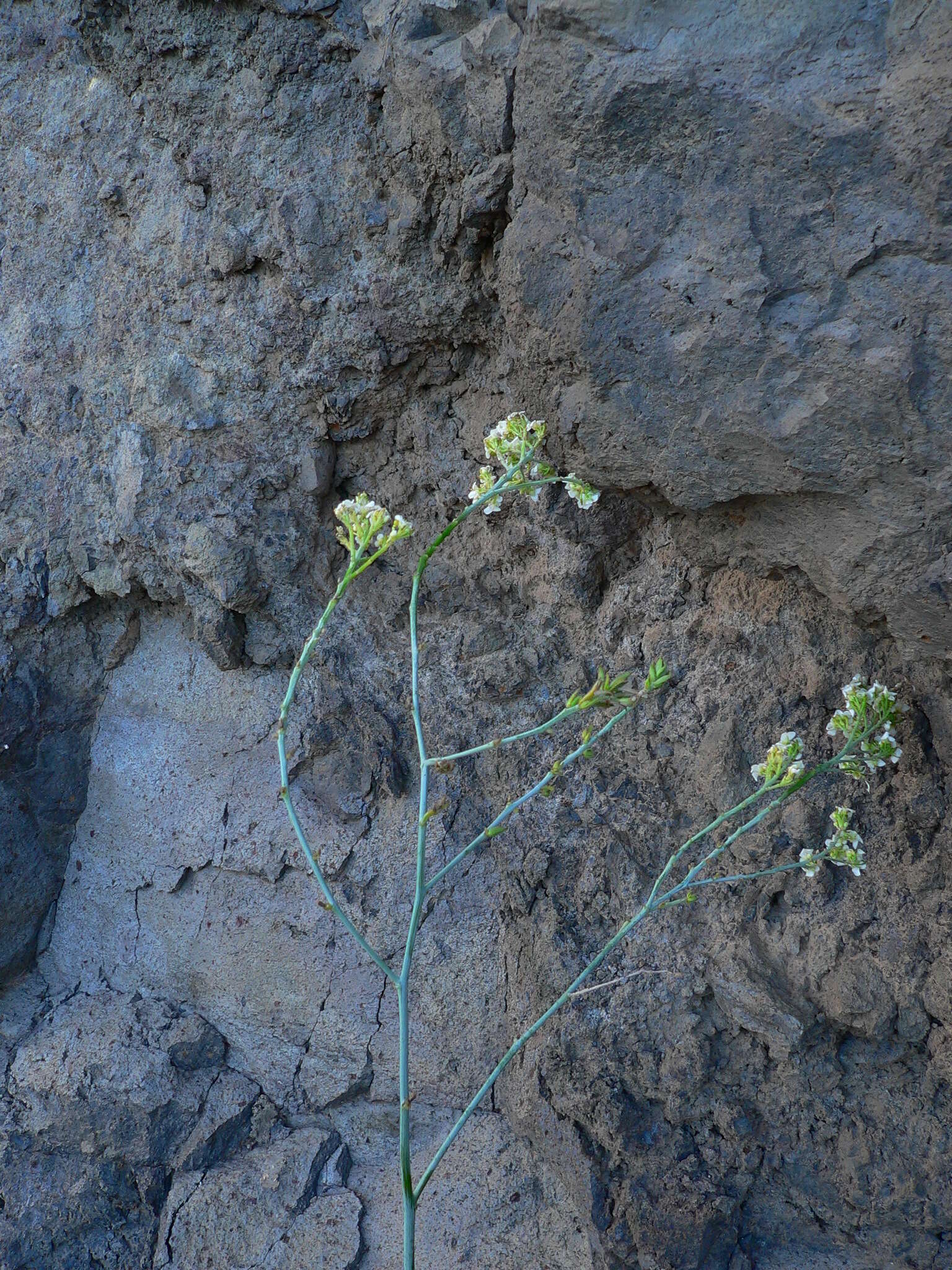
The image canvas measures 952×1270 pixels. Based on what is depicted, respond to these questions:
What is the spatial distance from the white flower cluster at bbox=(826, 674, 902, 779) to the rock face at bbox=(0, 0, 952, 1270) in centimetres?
10

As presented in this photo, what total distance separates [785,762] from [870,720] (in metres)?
0.15

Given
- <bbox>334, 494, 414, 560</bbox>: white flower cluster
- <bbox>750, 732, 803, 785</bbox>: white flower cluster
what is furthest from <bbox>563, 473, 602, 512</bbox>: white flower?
<bbox>750, 732, 803, 785</bbox>: white flower cluster

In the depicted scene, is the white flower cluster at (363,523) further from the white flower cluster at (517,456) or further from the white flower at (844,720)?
the white flower at (844,720)

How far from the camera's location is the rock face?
1258 millimetres

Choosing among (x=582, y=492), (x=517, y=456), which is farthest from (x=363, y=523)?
(x=582, y=492)

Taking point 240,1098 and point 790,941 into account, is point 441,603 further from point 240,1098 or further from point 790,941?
point 240,1098

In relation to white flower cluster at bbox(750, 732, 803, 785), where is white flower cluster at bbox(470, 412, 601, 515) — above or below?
above

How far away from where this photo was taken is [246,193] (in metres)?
1.74

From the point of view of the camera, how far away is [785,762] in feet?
4.25

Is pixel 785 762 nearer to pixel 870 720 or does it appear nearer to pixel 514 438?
pixel 870 720

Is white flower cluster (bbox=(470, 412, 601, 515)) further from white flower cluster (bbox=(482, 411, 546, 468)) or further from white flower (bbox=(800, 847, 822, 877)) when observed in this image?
white flower (bbox=(800, 847, 822, 877))

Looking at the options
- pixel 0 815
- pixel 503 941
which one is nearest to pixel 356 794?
pixel 503 941

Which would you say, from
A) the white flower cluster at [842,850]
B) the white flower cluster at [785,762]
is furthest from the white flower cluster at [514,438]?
the white flower cluster at [842,850]

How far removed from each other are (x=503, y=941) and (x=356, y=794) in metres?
0.40
